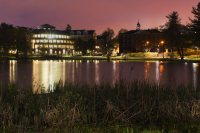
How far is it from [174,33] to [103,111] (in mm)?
135057

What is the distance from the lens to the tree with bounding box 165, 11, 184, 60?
142250mm

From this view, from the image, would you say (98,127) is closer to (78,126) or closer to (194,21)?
(78,126)

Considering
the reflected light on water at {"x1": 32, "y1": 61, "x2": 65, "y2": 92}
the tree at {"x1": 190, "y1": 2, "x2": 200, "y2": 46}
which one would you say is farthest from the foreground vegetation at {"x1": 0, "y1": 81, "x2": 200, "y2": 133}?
the tree at {"x1": 190, "y1": 2, "x2": 200, "y2": 46}

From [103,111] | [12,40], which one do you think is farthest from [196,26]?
[103,111]

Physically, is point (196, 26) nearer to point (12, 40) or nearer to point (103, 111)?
point (12, 40)

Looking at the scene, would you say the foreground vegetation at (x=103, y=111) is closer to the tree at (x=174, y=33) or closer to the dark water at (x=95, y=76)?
the dark water at (x=95, y=76)

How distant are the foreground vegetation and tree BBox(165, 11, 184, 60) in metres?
124

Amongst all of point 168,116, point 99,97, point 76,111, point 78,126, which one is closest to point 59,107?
point 76,111

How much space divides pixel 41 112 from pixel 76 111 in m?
1.29

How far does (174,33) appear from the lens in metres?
148

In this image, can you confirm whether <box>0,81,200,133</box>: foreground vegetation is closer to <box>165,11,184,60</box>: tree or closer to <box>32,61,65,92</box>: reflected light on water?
<box>32,61,65,92</box>: reflected light on water

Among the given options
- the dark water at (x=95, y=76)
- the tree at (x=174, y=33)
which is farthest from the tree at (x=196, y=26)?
the dark water at (x=95, y=76)

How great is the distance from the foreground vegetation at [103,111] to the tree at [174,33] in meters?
124

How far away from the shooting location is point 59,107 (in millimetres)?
14891
